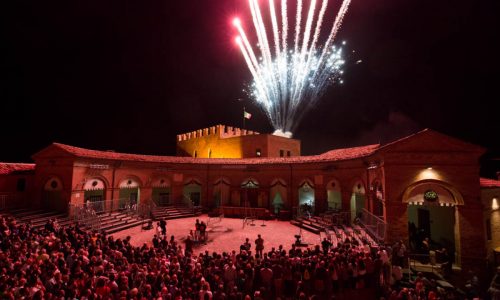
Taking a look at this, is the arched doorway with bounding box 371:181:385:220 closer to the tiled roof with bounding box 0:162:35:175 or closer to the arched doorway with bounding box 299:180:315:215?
the arched doorway with bounding box 299:180:315:215

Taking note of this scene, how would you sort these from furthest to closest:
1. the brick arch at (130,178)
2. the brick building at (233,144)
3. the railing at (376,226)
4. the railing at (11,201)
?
the brick building at (233,144) < the brick arch at (130,178) < the railing at (11,201) < the railing at (376,226)

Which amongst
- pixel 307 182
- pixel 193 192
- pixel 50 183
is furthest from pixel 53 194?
pixel 307 182

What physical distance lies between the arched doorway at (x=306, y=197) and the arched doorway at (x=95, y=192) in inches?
694

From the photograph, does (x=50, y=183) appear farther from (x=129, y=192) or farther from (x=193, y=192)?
(x=193, y=192)

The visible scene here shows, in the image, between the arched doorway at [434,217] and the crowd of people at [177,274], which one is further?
the arched doorway at [434,217]

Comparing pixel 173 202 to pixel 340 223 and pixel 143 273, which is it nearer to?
pixel 340 223

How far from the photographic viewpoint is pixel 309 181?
1054 inches

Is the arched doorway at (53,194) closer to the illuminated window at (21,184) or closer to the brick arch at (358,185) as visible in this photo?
the illuminated window at (21,184)

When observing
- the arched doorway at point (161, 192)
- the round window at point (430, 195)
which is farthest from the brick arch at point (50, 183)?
the round window at point (430, 195)

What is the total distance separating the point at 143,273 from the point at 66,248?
5.00m

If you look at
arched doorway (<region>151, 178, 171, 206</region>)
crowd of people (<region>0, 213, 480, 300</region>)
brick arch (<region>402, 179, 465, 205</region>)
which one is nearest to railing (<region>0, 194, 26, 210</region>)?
crowd of people (<region>0, 213, 480, 300</region>)

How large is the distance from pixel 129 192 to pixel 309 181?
17.9 metres

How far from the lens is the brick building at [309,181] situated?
1455cm

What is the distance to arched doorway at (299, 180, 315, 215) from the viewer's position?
26298 millimetres
